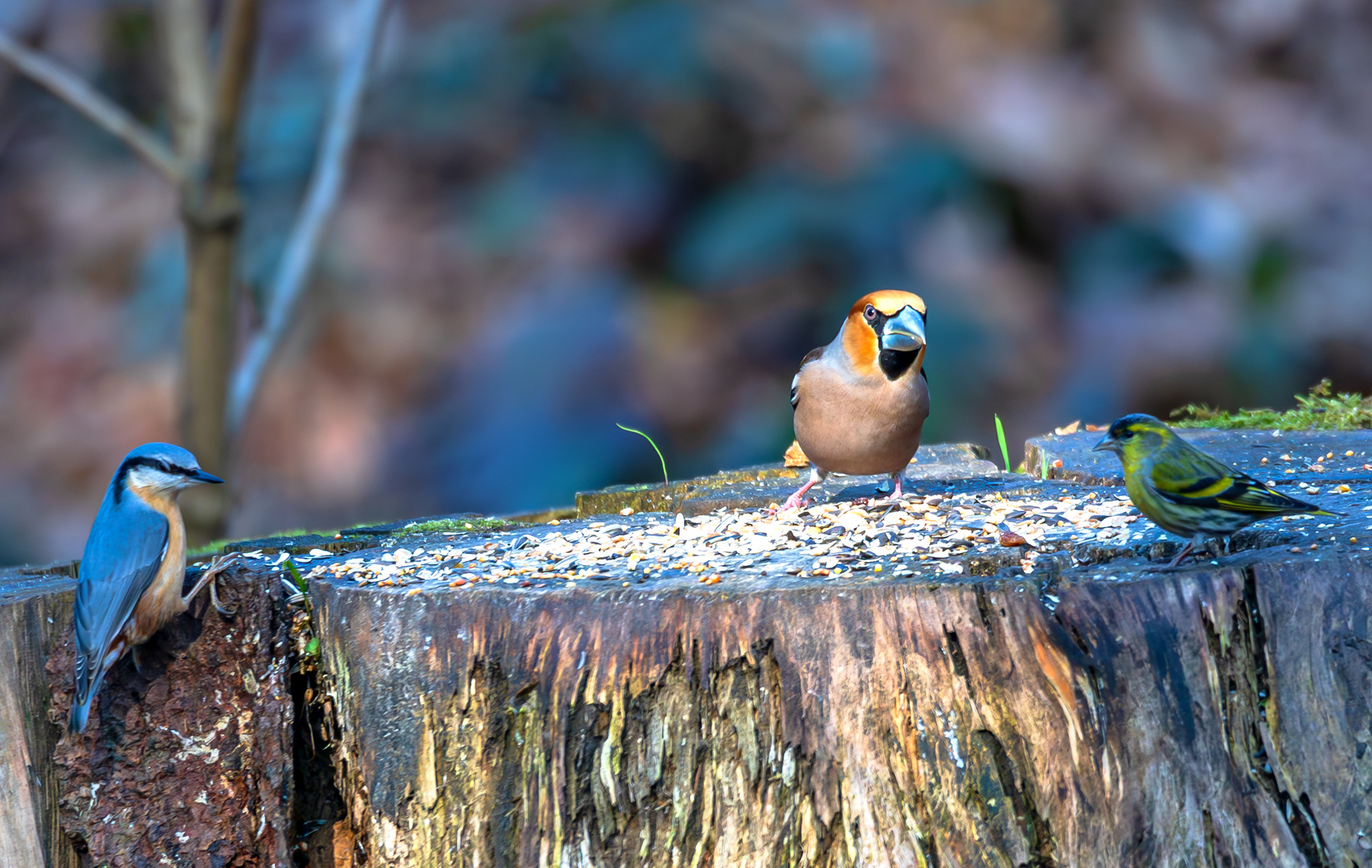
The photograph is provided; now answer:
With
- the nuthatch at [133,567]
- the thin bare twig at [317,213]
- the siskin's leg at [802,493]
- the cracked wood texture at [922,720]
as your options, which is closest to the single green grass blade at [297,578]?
the nuthatch at [133,567]

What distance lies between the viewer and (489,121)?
704 centimetres

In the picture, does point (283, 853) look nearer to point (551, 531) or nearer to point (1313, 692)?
point (551, 531)

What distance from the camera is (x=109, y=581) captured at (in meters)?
2.21

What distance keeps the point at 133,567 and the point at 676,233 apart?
162 inches

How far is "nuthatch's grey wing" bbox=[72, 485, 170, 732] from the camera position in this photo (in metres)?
2.17

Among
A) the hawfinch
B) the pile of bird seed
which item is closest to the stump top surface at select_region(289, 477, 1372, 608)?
the pile of bird seed

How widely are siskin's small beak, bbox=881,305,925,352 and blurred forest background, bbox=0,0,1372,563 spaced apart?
2.45 metres

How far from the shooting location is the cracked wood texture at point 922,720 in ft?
6.52

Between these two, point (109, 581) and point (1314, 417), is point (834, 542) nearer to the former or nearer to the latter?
point (109, 581)

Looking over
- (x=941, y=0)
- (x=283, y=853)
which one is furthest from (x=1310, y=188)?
(x=283, y=853)

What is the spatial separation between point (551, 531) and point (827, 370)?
77 centimetres

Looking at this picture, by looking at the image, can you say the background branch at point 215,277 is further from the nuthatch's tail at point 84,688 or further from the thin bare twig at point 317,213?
the nuthatch's tail at point 84,688

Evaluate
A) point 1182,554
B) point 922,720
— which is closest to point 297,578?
point 922,720

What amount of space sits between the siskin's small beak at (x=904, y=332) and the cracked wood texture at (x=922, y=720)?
0.88 m
